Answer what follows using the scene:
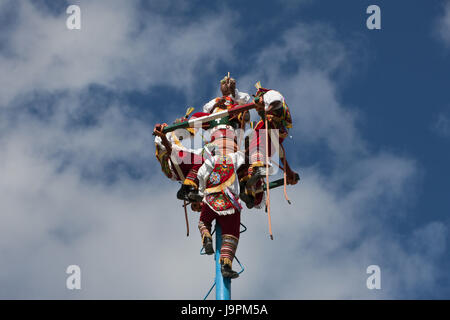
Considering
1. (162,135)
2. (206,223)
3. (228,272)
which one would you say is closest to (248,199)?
(206,223)

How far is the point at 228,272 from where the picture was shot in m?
14.9

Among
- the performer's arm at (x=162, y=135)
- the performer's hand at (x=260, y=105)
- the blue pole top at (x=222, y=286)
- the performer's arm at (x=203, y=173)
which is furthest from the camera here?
the performer's arm at (x=162, y=135)

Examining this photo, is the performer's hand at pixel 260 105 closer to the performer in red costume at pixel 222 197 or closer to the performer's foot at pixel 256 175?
the performer in red costume at pixel 222 197

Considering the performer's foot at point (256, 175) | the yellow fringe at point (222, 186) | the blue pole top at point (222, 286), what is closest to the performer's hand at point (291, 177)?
the performer's foot at point (256, 175)

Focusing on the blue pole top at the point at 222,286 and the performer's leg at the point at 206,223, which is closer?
the blue pole top at the point at 222,286

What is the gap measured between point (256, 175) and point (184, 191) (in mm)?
1668

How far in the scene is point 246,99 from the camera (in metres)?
17.1

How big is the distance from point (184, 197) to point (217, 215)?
93 cm

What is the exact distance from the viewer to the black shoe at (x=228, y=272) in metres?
14.9

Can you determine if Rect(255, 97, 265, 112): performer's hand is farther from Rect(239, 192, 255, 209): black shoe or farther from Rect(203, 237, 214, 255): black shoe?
Rect(203, 237, 214, 255): black shoe

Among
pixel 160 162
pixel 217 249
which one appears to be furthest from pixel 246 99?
pixel 217 249
